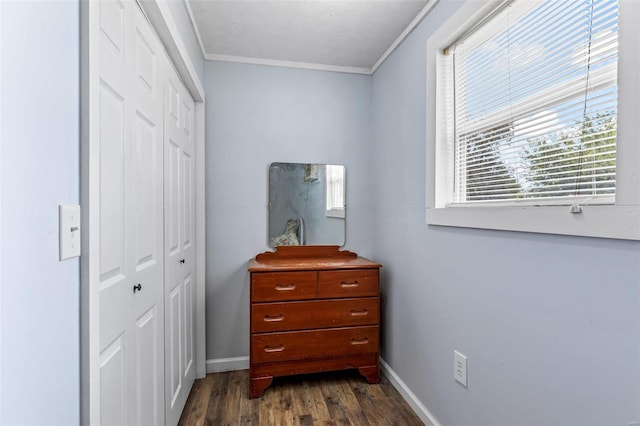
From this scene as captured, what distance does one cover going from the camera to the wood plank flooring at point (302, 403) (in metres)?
1.82

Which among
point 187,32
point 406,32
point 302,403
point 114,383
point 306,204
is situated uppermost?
point 406,32

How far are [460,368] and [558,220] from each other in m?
0.86

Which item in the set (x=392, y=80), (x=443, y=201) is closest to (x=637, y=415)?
(x=443, y=201)

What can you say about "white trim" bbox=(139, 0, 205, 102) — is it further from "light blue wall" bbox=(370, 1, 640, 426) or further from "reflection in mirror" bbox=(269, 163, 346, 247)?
"light blue wall" bbox=(370, 1, 640, 426)

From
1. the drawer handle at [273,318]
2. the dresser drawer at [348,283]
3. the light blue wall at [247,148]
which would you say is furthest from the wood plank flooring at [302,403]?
the dresser drawer at [348,283]

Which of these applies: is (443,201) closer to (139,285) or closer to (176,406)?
(139,285)

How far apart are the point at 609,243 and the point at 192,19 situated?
2.23 metres

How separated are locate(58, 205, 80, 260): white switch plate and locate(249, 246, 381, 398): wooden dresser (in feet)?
4.29

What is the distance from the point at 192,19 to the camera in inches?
76.0

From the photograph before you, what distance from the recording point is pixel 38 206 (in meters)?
0.59

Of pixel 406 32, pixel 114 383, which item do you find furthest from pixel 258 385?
pixel 406 32

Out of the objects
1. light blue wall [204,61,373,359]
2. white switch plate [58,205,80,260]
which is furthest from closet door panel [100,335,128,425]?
light blue wall [204,61,373,359]

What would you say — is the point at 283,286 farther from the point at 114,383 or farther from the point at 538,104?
the point at 538,104

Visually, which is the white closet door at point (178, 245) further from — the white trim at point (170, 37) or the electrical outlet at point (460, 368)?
the electrical outlet at point (460, 368)
